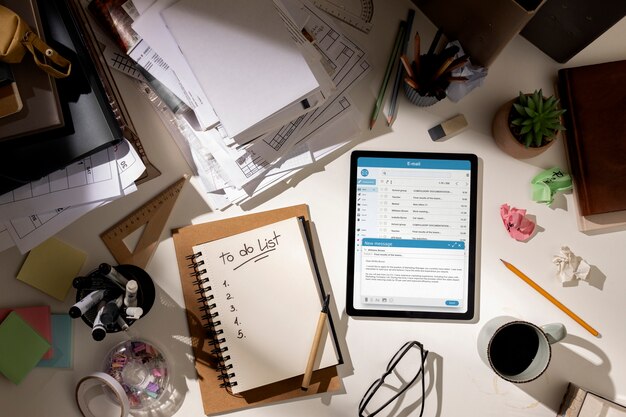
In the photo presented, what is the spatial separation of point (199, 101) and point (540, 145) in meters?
0.63

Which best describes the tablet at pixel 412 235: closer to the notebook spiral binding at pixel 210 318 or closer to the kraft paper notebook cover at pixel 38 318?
the notebook spiral binding at pixel 210 318

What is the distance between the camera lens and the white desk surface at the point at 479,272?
1009mm

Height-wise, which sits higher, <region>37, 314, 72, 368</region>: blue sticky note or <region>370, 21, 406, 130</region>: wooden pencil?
<region>370, 21, 406, 130</region>: wooden pencil

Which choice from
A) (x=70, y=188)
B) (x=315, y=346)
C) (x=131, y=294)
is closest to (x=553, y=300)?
(x=315, y=346)

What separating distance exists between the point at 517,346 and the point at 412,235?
285 mm

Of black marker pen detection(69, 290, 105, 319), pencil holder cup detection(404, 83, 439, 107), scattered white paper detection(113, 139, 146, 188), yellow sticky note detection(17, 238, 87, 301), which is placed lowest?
black marker pen detection(69, 290, 105, 319)

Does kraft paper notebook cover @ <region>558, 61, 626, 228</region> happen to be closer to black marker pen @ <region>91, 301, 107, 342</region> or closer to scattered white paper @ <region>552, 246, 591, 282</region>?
scattered white paper @ <region>552, 246, 591, 282</region>

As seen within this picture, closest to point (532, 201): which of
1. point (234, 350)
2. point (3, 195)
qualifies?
point (234, 350)

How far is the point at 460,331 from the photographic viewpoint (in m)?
1.01

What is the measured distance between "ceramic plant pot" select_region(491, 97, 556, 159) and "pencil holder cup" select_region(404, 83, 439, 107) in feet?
0.41

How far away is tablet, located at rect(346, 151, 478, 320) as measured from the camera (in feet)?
3.31

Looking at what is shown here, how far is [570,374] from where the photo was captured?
101 centimetres

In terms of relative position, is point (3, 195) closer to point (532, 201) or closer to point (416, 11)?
point (416, 11)

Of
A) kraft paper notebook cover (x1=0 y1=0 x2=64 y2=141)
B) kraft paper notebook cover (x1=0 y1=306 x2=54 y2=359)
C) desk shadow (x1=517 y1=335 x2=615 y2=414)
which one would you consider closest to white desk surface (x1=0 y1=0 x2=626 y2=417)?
desk shadow (x1=517 y1=335 x2=615 y2=414)
